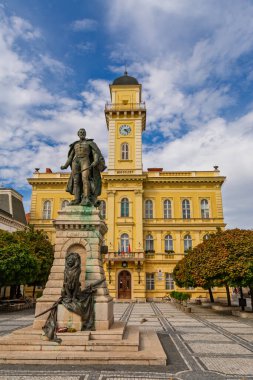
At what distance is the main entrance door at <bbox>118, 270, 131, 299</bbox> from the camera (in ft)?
109

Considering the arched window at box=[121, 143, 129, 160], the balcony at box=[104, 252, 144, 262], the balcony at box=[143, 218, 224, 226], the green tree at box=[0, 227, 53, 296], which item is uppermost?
the arched window at box=[121, 143, 129, 160]

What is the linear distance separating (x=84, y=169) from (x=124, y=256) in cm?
2436

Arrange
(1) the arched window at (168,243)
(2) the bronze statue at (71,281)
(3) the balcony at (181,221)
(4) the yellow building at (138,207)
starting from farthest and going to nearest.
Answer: (3) the balcony at (181,221) < (1) the arched window at (168,243) < (4) the yellow building at (138,207) < (2) the bronze statue at (71,281)

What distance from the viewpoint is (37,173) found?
3838 cm

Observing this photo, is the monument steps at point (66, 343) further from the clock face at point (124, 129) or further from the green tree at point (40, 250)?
the clock face at point (124, 129)

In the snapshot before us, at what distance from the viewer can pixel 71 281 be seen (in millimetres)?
8242

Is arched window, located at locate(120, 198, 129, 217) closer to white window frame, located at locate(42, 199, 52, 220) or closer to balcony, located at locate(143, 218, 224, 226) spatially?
balcony, located at locate(143, 218, 224, 226)

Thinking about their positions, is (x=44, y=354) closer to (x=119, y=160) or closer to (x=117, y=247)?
(x=117, y=247)

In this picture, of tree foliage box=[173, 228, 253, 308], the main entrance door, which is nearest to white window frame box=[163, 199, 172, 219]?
the main entrance door

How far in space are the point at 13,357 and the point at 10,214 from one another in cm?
3169

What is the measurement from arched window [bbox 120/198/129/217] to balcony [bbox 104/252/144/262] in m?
4.35

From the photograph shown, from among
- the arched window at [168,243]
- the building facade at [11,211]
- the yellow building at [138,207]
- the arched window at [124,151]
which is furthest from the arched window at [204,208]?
the building facade at [11,211]

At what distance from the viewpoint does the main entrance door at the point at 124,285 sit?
1314 inches

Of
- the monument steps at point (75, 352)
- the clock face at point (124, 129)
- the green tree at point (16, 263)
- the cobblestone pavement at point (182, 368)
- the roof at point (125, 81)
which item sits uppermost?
the roof at point (125, 81)
